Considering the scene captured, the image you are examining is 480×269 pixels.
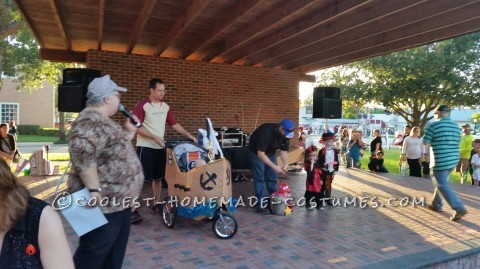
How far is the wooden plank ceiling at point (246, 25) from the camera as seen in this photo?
5270 millimetres

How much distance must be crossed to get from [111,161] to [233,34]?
5.44 metres

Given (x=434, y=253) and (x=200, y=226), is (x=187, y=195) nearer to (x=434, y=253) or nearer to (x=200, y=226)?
(x=200, y=226)

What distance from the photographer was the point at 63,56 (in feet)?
26.6

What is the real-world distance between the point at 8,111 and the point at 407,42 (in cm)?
3646

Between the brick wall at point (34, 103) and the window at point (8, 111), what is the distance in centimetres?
37

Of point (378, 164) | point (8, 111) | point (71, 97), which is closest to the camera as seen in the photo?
point (71, 97)

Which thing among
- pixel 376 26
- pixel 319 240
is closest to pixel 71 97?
pixel 319 240

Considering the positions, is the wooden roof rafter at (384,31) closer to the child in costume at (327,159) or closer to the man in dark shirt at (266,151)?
the child in costume at (327,159)

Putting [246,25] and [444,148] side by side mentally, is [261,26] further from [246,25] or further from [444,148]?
[444,148]

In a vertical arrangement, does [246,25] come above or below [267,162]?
above

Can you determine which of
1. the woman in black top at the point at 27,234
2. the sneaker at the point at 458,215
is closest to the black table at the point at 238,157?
the sneaker at the point at 458,215

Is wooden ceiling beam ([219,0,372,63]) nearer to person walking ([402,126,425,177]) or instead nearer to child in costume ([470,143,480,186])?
person walking ([402,126,425,177])

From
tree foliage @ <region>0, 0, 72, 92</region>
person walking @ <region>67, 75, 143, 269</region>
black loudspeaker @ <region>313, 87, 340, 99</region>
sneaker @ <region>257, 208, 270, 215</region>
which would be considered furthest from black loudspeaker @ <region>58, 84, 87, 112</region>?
tree foliage @ <region>0, 0, 72, 92</region>

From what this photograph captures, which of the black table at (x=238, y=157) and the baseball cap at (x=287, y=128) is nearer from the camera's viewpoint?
the baseball cap at (x=287, y=128)
